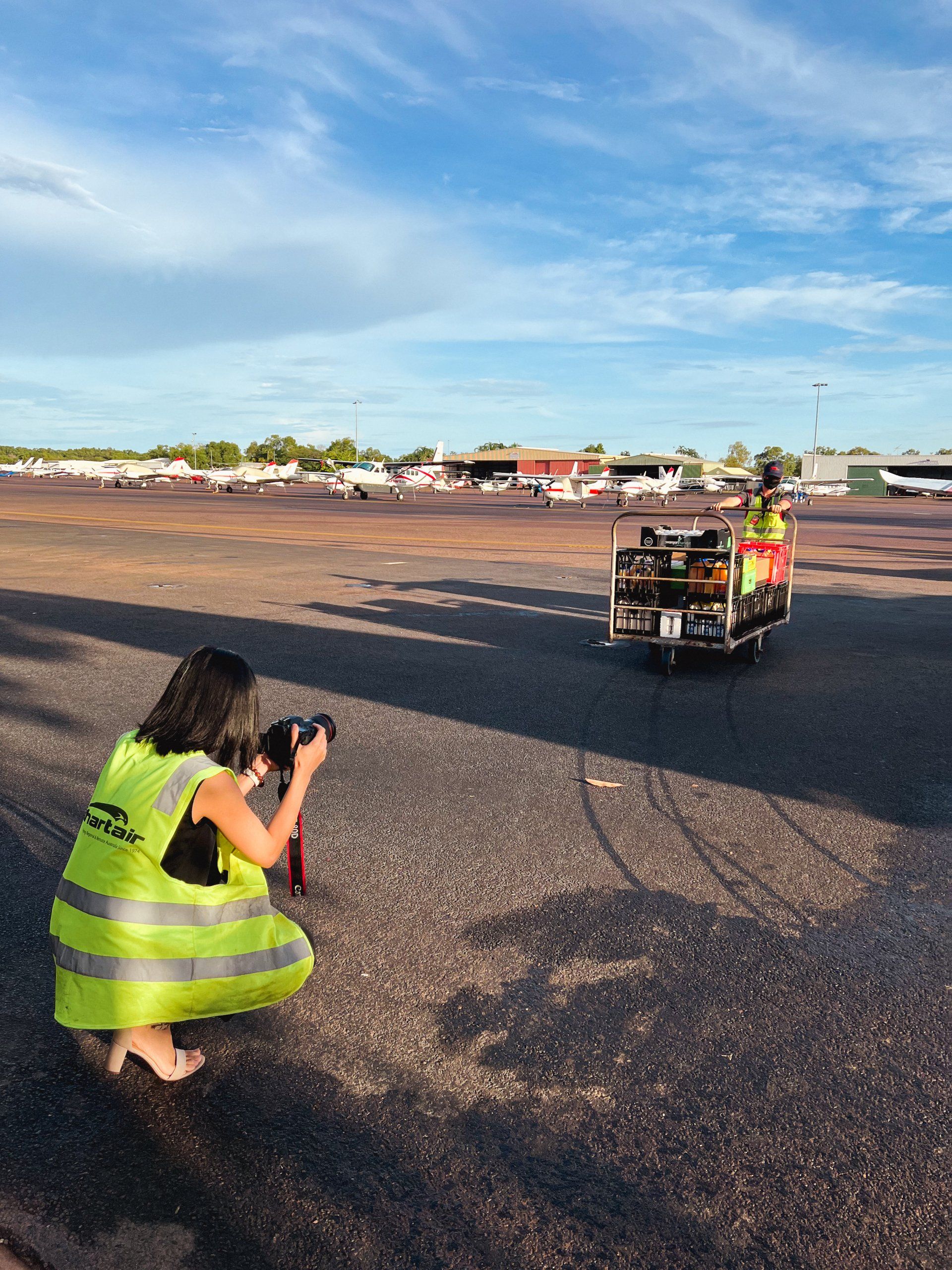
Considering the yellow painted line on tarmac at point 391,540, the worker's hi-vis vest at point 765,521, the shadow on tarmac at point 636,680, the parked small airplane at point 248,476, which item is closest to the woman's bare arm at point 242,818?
the shadow on tarmac at point 636,680

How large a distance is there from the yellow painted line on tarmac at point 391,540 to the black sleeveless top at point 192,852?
18.9 m

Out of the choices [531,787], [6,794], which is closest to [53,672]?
[6,794]

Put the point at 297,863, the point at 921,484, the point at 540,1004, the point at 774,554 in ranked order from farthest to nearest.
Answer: the point at 921,484 < the point at 774,554 < the point at 297,863 < the point at 540,1004

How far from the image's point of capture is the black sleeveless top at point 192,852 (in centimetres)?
276

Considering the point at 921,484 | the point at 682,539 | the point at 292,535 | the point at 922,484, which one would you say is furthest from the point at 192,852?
the point at 922,484

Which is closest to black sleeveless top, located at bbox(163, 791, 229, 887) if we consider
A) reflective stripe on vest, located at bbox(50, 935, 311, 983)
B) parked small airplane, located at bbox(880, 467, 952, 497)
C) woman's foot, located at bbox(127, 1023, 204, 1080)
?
reflective stripe on vest, located at bbox(50, 935, 311, 983)

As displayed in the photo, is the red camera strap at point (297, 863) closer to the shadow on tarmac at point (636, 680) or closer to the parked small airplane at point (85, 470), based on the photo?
the shadow on tarmac at point (636, 680)

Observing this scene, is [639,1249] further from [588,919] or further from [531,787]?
[531,787]

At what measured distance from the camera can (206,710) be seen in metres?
2.85

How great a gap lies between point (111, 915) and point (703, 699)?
601 cm

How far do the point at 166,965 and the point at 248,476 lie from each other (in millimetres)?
69088

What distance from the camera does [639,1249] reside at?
7.32ft

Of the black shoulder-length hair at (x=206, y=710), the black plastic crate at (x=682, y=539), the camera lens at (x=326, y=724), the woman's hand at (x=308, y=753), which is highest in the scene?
the black plastic crate at (x=682, y=539)

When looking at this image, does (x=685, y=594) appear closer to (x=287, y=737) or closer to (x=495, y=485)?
(x=287, y=737)
